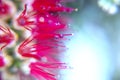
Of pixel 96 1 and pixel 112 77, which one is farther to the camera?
pixel 112 77

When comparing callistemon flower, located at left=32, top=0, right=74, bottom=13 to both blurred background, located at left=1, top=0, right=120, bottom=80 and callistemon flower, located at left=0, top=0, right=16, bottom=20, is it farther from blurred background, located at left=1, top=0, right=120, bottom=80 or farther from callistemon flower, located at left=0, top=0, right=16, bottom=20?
blurred background, located at left=1, top=0, right=120, bottom=80

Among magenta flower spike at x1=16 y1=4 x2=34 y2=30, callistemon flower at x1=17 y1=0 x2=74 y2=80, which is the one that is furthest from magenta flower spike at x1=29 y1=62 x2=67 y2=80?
magenta flower spike at x1=16 y1=4 x2=34 y2=30

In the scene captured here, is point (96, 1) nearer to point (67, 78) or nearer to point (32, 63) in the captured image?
point (67, 78)

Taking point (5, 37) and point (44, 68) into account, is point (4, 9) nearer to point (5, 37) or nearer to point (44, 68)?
point (5, 37)

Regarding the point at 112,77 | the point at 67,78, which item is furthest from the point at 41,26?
the point at 112,77

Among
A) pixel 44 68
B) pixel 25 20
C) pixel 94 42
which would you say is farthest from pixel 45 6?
pixel 94 42

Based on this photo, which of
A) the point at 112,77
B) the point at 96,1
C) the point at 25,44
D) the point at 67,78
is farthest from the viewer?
the point at 112,77

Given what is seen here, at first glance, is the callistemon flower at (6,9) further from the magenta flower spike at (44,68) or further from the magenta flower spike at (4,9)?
the magenta flower spike at (44,68)
